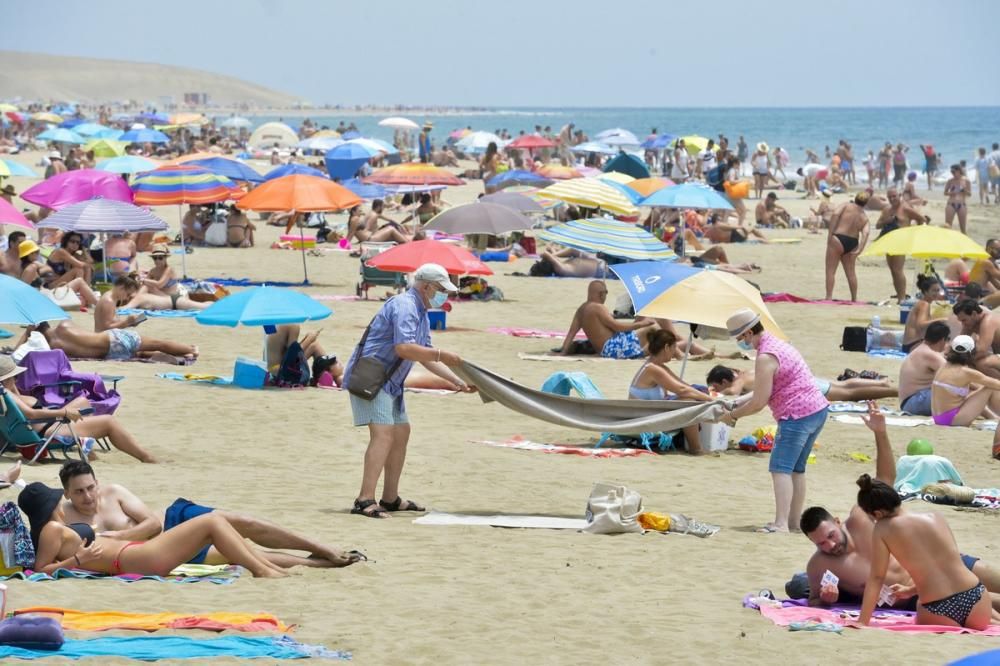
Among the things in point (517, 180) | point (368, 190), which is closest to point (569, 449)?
point (368, 190)

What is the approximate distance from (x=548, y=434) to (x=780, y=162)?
3432 centimetres

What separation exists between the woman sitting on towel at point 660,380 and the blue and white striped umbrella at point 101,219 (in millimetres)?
7162

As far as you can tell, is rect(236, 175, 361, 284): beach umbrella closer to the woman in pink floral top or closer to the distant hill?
the woman in pink floral top

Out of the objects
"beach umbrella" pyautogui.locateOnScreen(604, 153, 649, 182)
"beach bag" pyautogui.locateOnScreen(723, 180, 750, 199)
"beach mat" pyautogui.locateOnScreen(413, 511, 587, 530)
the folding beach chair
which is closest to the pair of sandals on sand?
"beach mat" pyautogui.locateOnScreen(413, 511, 587, 530)

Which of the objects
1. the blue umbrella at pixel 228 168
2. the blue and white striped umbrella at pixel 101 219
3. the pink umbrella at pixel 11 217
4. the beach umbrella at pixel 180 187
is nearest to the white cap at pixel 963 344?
the blue and white striped umbrella at pixel 101 219

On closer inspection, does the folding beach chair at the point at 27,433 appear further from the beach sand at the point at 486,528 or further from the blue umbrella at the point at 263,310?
the blue umbrella at the point at 263,310

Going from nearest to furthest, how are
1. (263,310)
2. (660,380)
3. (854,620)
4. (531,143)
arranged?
(854,620)
(660,380)
(263,310)
(531,143)

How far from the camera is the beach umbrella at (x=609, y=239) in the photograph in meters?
14.5

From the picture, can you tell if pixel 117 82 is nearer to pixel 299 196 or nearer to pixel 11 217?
pixel 299 196

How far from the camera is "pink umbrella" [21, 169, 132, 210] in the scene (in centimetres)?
1747

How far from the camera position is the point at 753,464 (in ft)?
32.3

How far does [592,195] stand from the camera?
60.5 ft

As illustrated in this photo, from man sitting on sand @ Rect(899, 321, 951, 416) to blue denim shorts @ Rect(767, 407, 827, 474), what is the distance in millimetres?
3645

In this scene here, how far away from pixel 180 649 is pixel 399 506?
9.29ft
